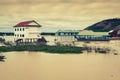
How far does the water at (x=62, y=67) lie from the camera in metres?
3.68

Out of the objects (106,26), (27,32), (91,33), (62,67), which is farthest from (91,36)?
(27,32)

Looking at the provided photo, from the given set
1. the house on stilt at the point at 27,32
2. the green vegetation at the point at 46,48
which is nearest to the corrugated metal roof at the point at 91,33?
the green vegetation at the point at 46,48

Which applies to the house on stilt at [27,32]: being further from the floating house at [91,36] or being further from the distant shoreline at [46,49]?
the floating house at [91,36]

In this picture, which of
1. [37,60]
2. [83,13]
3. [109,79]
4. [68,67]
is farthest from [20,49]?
[109,79]

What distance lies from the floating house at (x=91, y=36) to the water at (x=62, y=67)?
18cm

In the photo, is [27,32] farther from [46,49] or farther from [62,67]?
[62,67]

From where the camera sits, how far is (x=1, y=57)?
3652 millimetres

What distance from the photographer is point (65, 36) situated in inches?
147

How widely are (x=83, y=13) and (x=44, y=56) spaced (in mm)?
639

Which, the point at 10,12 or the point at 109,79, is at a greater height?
the point at 10,12

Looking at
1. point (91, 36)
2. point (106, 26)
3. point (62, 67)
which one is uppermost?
point (106, 26)

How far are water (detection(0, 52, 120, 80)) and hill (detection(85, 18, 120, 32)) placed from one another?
11.3 inches

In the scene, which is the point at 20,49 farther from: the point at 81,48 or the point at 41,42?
the point at 81,48

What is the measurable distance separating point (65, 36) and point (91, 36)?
288 mm
